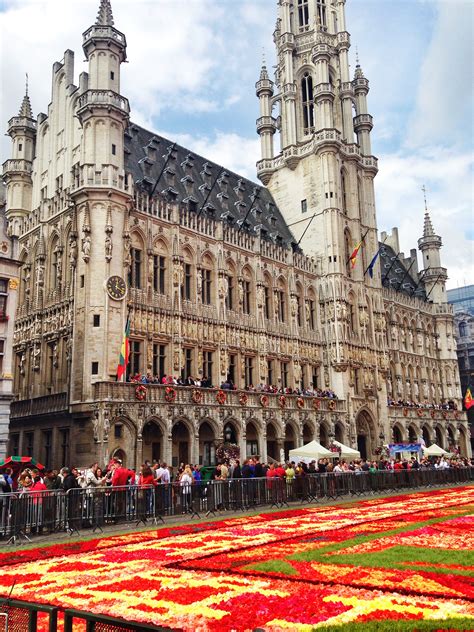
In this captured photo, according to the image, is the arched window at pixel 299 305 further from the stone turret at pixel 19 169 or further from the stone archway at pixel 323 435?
the stone turret at pixel 19 169

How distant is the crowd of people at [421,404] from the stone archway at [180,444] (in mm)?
26929

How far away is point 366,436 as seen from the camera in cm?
5500

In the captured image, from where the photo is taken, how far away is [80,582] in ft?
33.7

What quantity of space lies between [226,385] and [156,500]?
2094 centimetres

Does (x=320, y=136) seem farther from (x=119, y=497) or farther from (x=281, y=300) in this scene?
(x=119, y=497)

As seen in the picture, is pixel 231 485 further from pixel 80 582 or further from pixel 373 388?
pixel 373 388

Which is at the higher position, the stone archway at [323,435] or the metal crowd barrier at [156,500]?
the stone archway at [323,435]

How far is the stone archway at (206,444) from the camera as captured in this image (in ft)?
132

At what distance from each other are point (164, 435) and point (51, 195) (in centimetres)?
1969

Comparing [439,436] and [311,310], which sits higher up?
[311,310]

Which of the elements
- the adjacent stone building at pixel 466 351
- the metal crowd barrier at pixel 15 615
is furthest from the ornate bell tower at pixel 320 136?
the metal crowd barrier at pixel 15 615

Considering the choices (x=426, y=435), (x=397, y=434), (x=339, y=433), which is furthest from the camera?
(x=426, y=435)

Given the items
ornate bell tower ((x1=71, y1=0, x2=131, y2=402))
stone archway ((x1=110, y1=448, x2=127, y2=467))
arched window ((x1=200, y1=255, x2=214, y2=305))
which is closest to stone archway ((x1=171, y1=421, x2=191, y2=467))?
stone archway ((x1=110, y1=448, x2=127, y2=467))

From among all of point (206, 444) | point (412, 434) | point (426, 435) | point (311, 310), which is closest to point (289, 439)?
point (206, 444)
